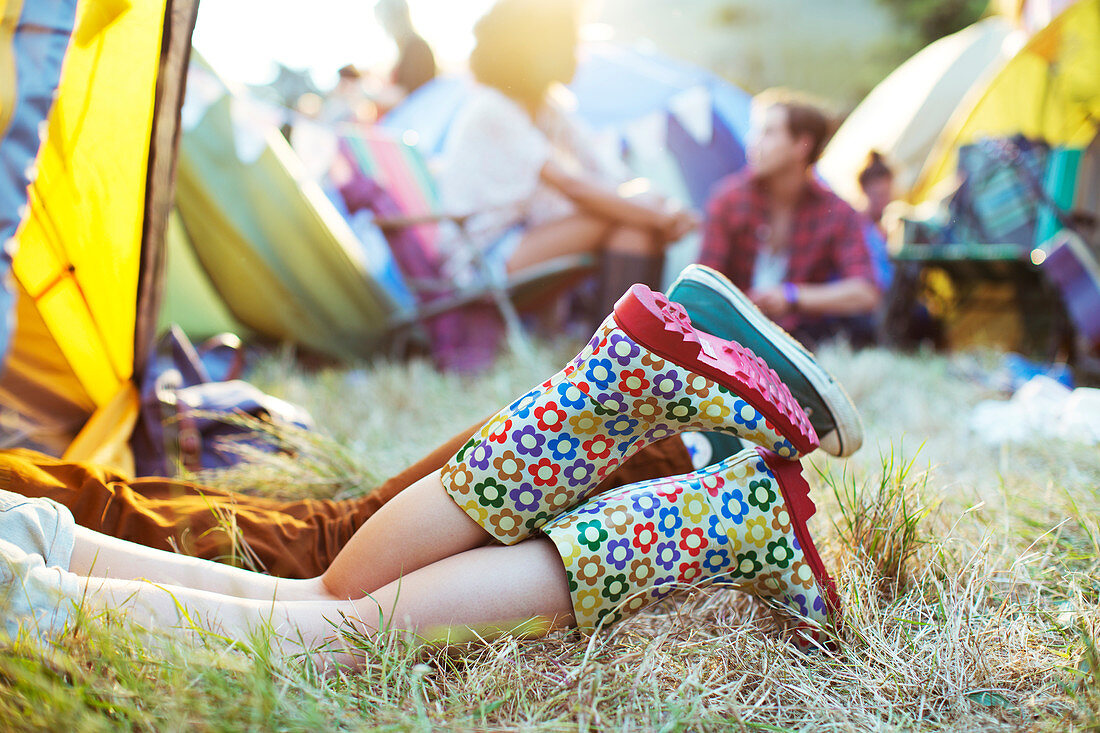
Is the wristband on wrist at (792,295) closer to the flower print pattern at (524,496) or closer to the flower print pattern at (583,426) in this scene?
the flower print pattern at (583,426)

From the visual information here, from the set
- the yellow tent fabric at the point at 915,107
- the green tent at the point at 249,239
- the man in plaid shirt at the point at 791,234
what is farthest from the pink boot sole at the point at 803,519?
the yellow tent fabric at the point at 915,107

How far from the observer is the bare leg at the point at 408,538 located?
0.77 meters

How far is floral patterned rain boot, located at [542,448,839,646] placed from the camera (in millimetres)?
734

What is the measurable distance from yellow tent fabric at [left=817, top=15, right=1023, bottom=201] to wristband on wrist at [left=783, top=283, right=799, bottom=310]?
1603 mm

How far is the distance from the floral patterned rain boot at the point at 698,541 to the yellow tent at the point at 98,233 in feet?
3.17

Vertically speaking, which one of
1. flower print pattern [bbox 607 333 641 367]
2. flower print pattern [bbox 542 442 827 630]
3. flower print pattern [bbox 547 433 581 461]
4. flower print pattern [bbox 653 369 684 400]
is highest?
flower print pattern [bbox 607 333 641 367]

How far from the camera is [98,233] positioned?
1.25m

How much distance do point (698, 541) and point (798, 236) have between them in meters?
2.28

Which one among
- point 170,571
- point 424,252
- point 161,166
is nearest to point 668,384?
point 170,571

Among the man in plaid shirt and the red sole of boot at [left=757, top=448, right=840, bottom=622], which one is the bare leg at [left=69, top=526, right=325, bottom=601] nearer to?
the red sole of boot at [left=757, top=448, right=840, bottom=622]

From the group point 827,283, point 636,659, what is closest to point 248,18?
point 636,659

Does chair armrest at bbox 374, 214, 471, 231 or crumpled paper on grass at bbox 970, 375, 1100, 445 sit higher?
chair armrest at bbox 374, 214, 471, 231

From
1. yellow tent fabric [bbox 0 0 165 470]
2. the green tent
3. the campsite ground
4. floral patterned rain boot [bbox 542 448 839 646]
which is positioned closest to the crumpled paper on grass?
the campsite ground

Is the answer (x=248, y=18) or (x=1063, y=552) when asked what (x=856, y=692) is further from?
(x=248, y=18)
